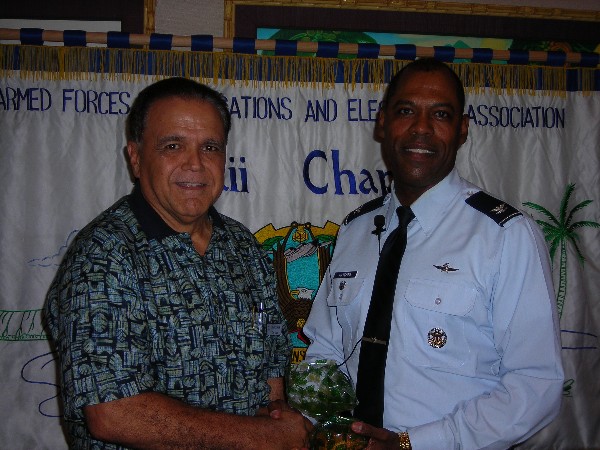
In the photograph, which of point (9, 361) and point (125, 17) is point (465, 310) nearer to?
point (9, 361)

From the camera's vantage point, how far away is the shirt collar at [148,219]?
5.34 feet

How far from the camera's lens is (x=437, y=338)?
1724mm

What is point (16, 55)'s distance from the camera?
8.69ft

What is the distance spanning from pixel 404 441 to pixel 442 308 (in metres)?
0.43

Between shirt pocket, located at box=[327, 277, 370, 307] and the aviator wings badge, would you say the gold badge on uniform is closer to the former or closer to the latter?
the aviator wings badge

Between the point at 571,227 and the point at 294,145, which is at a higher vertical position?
→ the point at 294,145

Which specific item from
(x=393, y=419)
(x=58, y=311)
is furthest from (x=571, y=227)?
(x=58, y=311)

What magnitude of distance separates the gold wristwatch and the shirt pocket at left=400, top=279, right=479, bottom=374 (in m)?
0.23

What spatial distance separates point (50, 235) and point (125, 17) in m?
1.29

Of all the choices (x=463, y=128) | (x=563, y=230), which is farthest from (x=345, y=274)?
(x=563, y=230)

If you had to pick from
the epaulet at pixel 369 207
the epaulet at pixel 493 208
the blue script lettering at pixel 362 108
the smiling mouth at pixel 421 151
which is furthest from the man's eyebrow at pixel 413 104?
the blue script lettering at pixel 362 108

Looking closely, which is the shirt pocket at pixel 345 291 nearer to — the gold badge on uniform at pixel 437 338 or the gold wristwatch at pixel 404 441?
the gold badge on uniform at pixel 437 338

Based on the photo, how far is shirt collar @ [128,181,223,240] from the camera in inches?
64.1

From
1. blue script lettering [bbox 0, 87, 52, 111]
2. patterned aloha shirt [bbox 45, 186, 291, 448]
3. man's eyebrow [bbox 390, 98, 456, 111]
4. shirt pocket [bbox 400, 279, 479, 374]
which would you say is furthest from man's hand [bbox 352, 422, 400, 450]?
blue script lettering [bbox 0, 87, 52, 111]
